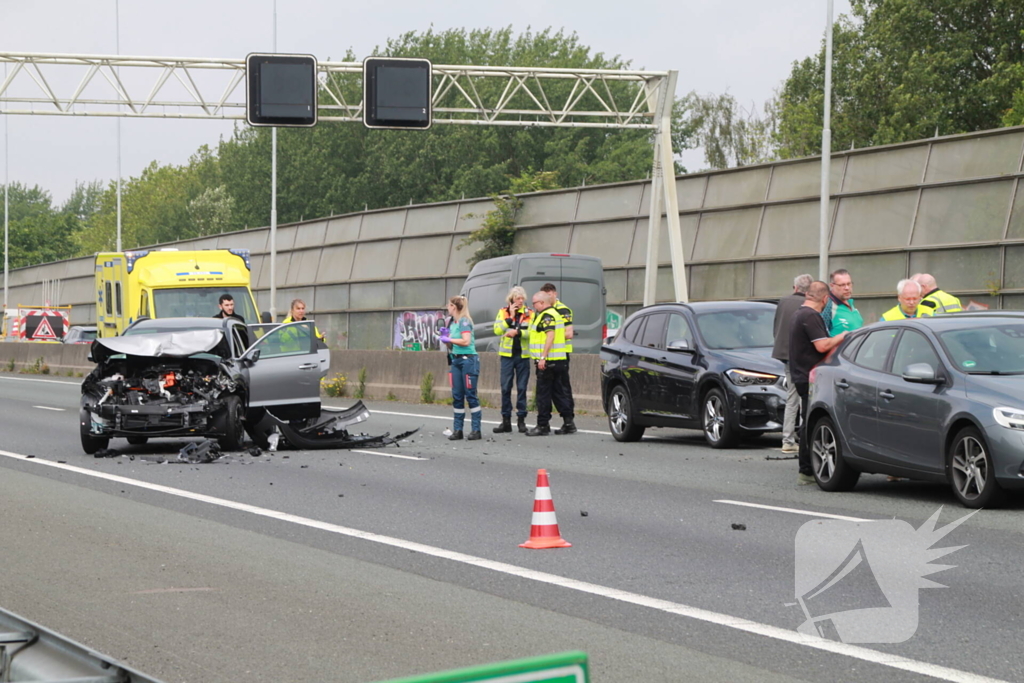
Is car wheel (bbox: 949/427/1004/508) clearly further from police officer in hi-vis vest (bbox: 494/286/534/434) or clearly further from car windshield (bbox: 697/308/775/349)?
police officer in hi-vis vest (bbox: 494/286/534/434)

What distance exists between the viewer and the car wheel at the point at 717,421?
1612 centimetres

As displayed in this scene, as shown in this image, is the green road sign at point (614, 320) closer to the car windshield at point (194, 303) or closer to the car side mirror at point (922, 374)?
the car windshield at point (194, 303)

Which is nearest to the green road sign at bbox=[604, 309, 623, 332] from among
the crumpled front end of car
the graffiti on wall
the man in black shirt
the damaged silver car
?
the graffiti on wall

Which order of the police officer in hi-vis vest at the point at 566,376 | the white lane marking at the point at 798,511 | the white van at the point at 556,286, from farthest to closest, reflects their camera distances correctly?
the white van at the point at 556,286 → the police officer in hi-vis vest at the point at 566,376 → the white lane marking at the point at 798,511

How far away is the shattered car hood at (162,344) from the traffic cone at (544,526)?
313 inches

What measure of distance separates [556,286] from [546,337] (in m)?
7.97

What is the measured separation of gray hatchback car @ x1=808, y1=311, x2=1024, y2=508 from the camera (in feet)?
33.7

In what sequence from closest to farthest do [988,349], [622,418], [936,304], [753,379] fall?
[988,349] < [936,304] < [753,379] < [622,418]

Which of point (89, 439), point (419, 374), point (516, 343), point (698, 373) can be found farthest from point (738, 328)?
point (419, 374)

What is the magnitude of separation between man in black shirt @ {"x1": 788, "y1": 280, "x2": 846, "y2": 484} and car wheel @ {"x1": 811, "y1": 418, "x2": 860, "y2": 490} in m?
0.79

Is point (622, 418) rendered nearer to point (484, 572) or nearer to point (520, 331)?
point (520, 331)

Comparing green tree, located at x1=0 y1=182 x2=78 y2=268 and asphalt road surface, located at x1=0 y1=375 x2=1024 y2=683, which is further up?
green tree, located at x1=0 y1=182 x2=78 y2=268

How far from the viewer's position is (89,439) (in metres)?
16.2

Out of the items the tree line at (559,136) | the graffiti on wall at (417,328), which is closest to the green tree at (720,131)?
the tree line at (559,136)
